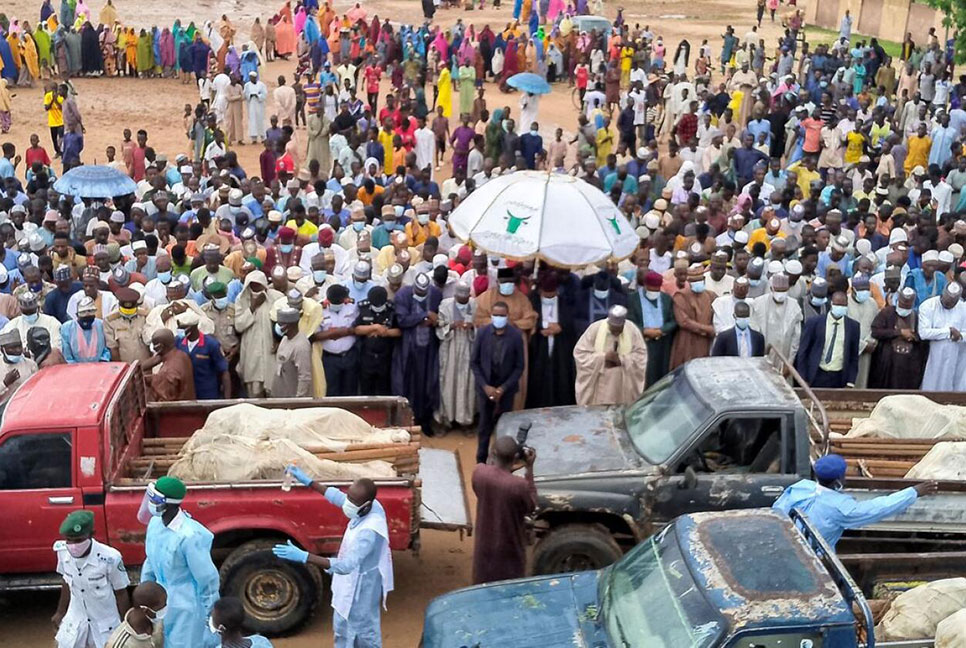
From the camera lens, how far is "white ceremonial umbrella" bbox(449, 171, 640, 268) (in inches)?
→ 436

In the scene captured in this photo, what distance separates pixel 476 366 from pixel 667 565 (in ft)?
14.8

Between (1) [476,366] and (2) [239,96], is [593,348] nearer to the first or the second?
(1) [476,366]

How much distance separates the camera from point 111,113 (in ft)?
87.0

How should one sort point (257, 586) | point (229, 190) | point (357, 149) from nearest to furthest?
point (257, 586), point (229, 190), point (357, 149)

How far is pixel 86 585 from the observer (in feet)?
22.9

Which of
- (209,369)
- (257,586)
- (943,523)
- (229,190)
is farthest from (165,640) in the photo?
(229,190)

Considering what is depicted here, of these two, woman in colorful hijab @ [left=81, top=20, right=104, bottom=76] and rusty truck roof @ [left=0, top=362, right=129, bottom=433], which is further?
woman in colorful hijab @ [left=81, top=20, right=104, bottom=76]

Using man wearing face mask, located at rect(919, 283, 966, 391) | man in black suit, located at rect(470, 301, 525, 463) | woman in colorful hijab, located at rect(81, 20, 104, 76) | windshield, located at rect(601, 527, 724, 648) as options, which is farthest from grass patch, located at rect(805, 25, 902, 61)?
windshield, located at rect(601, 527, 724, 648)

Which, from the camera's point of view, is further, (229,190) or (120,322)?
(229,190)

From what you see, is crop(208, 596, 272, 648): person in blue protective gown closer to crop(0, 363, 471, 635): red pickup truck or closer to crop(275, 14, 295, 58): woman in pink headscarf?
crop(0, 363, 471, 635): red pickup truck

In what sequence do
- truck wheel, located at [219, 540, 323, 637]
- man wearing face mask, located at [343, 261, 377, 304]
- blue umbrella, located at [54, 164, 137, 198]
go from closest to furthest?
truck wheel, located at [219, 540, 323, 637] → man wearing face mask, located at [343, 261, 377, 304] → blue umbrella, located at [54, 164, 137, 198]

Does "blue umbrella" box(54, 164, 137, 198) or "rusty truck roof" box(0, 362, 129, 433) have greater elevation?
"blue umbrella" box(54, 164, 137, 198)

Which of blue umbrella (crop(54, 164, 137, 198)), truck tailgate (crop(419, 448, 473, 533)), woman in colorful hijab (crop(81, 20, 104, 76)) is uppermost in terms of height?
woman in colorful hijab (crop(81, 20, 104, 76))

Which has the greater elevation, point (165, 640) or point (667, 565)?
point (667, 565)
